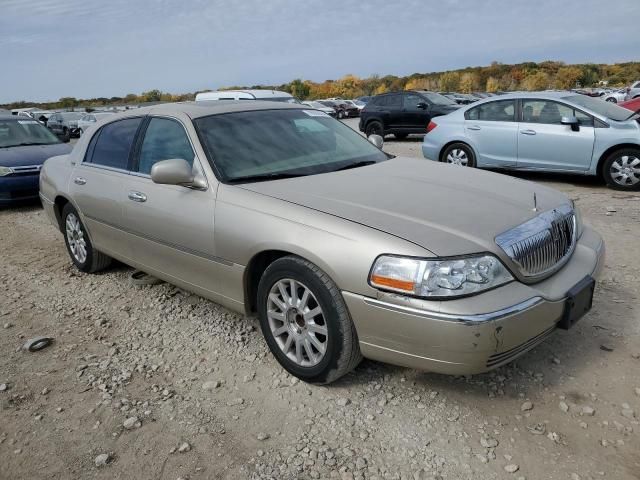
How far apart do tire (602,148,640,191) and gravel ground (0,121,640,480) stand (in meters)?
4.12

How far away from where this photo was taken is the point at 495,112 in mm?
8633

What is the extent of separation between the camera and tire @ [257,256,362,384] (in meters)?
2.67

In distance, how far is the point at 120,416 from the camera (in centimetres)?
280

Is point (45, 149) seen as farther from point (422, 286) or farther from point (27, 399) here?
point (422, 286)

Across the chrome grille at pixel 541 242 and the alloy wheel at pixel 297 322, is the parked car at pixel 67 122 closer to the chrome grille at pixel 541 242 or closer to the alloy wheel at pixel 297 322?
the alloy wheel at pixel 297 322

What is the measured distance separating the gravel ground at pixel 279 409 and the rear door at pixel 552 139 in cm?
424

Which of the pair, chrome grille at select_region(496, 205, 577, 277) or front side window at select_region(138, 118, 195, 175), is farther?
front side window at select_region(138, 118, 195, 175)

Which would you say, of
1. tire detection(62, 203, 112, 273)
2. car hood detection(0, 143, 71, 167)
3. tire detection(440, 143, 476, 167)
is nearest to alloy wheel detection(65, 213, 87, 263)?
tire detection(62, 203, 112, 273)

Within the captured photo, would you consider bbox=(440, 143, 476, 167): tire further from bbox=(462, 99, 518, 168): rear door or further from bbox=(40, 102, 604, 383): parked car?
bbox=(40, 102, 604, 383): parked car

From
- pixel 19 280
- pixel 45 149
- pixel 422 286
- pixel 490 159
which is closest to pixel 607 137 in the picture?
pixel 490 159

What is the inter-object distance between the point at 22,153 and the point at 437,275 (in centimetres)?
820

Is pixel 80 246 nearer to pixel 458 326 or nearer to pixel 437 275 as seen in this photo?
pixel 437 275

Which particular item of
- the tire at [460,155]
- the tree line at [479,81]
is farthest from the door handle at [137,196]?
the tree line at [479,81]

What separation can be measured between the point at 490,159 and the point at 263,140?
235 inches
